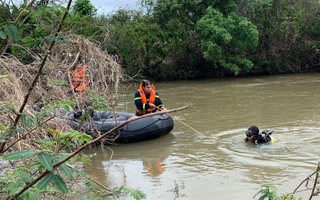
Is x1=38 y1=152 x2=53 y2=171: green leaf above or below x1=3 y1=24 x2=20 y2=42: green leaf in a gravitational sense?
below

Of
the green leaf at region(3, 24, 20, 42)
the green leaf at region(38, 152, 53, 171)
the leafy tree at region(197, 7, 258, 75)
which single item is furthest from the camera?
the leafy tree at region(197, 7, 258, 75)

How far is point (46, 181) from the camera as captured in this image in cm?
151

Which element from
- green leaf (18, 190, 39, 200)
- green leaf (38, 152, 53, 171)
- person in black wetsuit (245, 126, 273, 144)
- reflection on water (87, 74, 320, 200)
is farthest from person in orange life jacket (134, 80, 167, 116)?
green leaf (38, 152, 53, 171)

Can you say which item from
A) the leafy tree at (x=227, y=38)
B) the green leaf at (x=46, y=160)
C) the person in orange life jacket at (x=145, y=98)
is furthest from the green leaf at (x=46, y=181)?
the leafy tree at (x=227, y=38)

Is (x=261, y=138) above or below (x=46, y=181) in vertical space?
below

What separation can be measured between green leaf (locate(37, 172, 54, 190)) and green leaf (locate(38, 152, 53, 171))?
38mm

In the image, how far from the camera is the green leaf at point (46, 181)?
4.93ft

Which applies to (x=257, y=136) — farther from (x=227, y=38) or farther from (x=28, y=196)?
(x=227, y=38)

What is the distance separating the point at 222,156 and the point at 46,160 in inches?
279

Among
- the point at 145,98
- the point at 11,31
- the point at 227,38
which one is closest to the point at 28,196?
the point at 11,31

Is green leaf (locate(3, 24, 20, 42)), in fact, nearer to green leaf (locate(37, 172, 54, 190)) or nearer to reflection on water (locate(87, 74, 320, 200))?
green leaf (locate(37, 172, 54, 190))

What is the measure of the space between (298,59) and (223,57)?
4.67 m

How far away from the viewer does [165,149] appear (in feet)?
30.5

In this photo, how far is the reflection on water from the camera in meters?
6.71
